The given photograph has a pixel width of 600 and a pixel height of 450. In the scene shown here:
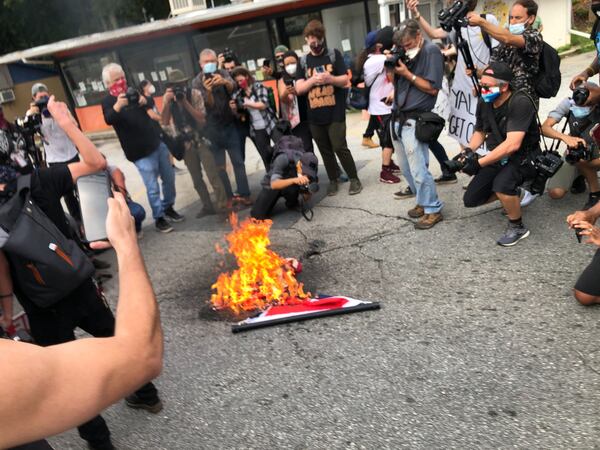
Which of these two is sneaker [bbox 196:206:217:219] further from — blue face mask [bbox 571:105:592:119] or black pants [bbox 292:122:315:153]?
blue face mask [bbox 571:105:592:119]

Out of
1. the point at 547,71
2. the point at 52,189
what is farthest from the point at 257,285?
the point at 547,71

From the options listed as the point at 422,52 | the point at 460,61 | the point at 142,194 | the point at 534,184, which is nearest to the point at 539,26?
the point at 460,61

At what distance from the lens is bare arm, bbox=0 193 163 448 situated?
0.97m

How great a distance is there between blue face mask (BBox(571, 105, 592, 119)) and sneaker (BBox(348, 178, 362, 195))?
2.62 meters

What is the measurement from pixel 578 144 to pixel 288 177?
10.2ft

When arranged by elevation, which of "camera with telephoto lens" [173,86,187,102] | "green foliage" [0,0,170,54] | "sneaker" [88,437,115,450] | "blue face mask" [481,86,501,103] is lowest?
"sneaker" [88,437,115,450]

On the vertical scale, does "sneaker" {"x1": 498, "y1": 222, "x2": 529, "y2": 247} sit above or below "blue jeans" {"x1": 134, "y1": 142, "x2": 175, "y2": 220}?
below

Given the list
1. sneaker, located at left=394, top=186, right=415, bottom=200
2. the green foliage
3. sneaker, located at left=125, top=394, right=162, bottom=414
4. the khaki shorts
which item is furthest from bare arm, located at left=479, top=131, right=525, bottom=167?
the green foliage

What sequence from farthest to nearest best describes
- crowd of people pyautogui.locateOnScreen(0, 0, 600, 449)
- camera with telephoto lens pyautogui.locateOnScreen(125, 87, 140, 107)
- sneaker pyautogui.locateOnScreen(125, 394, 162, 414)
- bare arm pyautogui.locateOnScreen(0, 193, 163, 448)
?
camera with telephoto lens pyautogui.locateOnScreen(125, 87, 140, 107), sneaker pyautogui.locateOnScreen(125, 394, 162, 414), crowd of people pyautogui.locateOnScreen(0, 0, 600, 449), bare arm pyautogui.locateOnScreen(0, 193, 163, 448)

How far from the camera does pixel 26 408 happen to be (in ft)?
3.21

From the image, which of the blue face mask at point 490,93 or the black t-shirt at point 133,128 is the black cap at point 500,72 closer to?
the blue face mask at point 490,93

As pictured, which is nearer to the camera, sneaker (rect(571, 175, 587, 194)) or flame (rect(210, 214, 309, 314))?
flame (rect(210, 214, 309, 314))

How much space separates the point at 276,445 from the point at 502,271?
2.33m

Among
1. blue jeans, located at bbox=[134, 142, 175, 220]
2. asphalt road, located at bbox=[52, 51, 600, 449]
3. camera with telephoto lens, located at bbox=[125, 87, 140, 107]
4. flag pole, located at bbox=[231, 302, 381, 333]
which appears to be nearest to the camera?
asphalt road, located at bbox=[52, 51, 600, 449]
